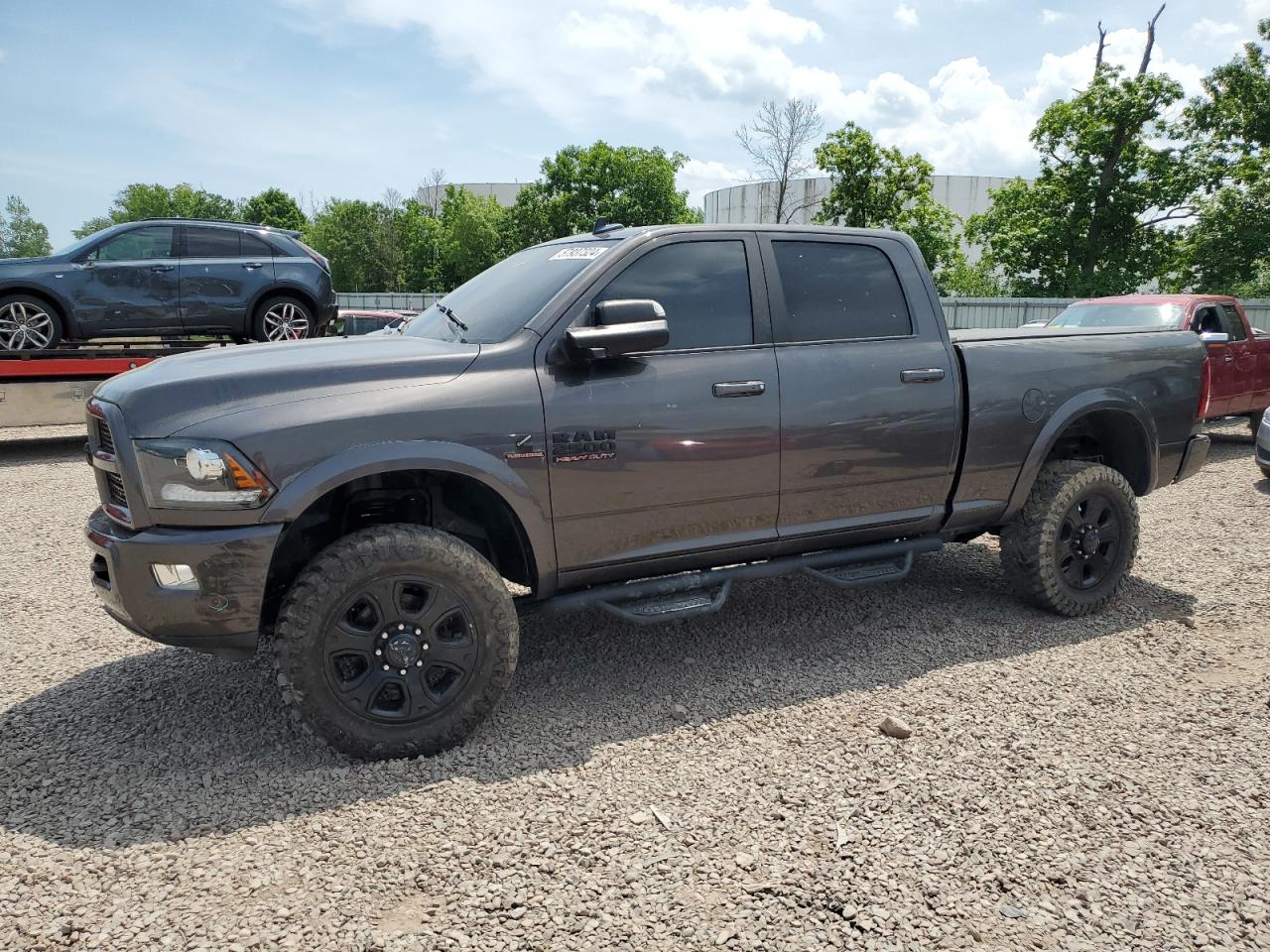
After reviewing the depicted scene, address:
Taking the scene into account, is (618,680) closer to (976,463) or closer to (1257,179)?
(976,463)

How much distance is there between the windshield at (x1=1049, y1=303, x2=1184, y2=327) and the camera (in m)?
10.7

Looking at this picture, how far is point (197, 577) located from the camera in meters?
3.01

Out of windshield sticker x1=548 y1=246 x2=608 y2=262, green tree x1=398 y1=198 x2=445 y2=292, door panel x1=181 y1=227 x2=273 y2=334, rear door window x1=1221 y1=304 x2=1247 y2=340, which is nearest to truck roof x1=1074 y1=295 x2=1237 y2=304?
rear door window x1=1221 y1=304 x2=1247 y2=340

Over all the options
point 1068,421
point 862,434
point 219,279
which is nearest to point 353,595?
point 862,434

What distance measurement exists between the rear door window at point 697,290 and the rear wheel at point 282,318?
7.50m

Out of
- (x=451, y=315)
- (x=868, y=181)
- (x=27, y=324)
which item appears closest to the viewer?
(x=451, y=315)

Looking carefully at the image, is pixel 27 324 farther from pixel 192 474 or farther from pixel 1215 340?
pixel 1215 340

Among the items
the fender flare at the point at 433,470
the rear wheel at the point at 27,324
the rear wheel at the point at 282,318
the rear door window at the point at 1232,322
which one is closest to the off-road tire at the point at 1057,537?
the fender flare at the point at 433,470

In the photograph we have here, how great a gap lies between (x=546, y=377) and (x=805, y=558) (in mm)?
1567

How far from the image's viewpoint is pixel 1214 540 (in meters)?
6.68

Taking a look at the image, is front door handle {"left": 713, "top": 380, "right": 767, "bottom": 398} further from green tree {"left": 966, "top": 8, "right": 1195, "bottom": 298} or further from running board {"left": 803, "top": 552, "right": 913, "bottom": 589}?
green tree {"left": 966, "top": 8, "right": 1195, "bottom": 298}

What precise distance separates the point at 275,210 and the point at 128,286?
84731mm

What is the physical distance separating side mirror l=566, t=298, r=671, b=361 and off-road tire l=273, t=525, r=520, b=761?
887mm

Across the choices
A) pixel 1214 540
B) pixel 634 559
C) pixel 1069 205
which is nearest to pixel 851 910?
pixel 634 559
